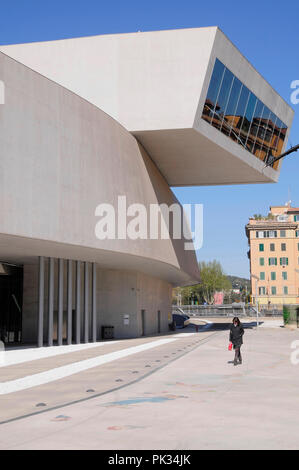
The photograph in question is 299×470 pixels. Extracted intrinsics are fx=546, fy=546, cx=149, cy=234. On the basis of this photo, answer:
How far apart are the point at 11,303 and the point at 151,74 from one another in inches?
622

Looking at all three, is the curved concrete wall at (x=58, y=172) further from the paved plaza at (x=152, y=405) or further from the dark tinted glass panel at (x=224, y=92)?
the paved plaza at (x=152, y=405)

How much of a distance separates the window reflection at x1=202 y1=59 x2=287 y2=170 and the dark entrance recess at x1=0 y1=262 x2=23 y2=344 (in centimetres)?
1444

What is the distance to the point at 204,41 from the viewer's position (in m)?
28.9

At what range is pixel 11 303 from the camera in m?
33.1

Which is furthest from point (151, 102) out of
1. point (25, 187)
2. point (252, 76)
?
point (25, 187)

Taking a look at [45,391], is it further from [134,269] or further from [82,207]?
[134,269]

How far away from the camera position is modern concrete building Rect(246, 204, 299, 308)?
95750 millimetres

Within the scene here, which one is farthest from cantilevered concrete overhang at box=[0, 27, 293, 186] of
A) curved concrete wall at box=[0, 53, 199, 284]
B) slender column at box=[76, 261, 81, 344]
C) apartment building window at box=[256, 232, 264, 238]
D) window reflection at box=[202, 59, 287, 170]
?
apartment building window at box=[256, 232, 264, 238]

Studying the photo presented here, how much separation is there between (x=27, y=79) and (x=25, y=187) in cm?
446

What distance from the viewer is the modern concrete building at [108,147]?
22.1 m

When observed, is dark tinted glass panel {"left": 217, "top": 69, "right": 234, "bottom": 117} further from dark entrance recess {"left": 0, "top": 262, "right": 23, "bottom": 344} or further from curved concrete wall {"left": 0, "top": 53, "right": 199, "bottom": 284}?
dark entrance recess {"left": 0, "top": 262, "right": 23, "bottom": 344}

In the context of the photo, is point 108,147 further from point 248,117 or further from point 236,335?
point 236,335

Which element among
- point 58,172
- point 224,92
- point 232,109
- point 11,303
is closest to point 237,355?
point 58,172
